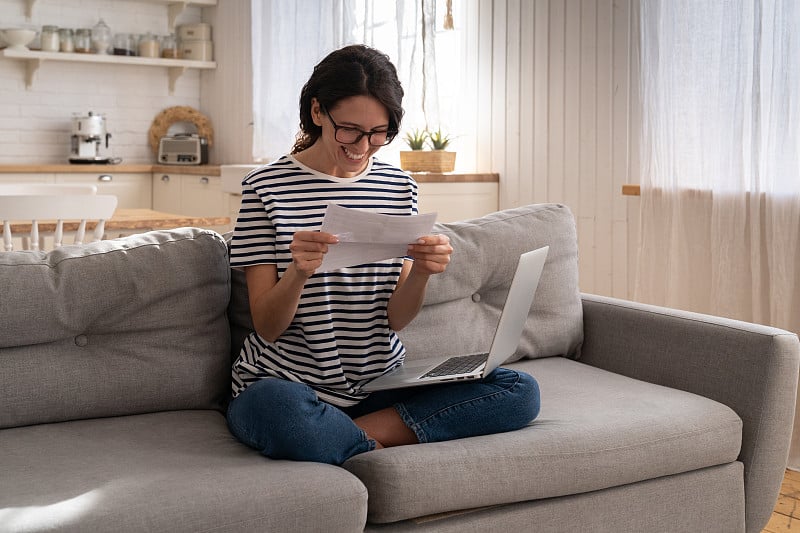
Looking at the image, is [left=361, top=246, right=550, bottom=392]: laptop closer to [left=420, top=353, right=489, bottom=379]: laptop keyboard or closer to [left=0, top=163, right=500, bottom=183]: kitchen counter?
[left=420, top=353, right=489, bottom=379]: laptop keyboard

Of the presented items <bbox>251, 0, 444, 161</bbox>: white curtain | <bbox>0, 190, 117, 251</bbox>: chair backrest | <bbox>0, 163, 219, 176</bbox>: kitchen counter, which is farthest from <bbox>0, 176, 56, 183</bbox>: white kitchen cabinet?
<bbox>0, 190, 117, 251</bbox>: chair backrest

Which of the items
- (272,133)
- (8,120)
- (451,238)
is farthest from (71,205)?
(8,120)

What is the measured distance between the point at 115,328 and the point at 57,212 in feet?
4.08

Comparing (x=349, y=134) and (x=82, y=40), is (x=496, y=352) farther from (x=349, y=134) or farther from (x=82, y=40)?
(x=82, y=40)

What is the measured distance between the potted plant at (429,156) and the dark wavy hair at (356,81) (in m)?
2.32

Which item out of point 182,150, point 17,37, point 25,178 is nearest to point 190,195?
point 182,150

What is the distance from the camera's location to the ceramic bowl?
5.61 m

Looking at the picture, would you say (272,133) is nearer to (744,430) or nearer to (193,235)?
(193,235)

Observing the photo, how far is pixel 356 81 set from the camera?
6.05 ft

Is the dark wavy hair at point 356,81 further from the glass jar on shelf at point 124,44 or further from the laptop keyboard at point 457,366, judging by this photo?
the glass jar on shelf at point 124,44

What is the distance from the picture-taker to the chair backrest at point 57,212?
2967 mm

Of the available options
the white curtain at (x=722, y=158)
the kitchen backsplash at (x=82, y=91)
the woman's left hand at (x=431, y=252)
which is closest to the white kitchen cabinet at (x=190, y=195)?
the kitchen backsplash at (x=82, y=91)

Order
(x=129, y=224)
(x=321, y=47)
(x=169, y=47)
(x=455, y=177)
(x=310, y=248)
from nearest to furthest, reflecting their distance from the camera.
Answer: (x=310, y=248) < (x=129, y=224) < (x=455, y=177) < (x=321, y=47) < (x=169, y=47)

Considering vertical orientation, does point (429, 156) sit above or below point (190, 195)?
above
